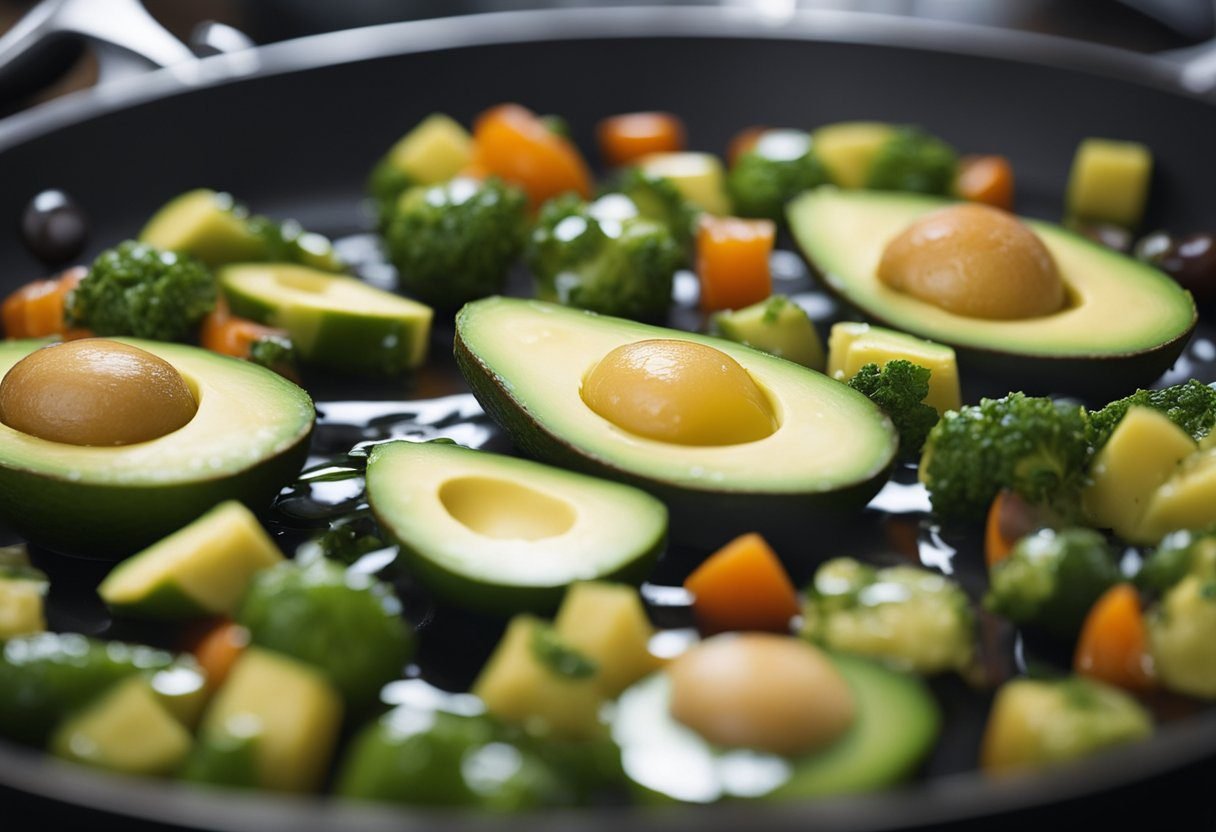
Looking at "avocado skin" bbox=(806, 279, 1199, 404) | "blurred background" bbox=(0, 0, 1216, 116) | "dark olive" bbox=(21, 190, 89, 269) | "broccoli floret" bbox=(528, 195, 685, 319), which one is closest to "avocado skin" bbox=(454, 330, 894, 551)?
"avocado skin" bbox=(806, 279, 1199, 404)

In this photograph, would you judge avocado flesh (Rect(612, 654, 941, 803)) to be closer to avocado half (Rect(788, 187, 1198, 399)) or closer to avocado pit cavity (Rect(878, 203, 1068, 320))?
avocado half (Rect(788, 187, 1198, 399))

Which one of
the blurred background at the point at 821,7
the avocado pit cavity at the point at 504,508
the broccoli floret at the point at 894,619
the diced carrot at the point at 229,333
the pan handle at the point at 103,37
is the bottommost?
the broccoli floret at the point at 894,619

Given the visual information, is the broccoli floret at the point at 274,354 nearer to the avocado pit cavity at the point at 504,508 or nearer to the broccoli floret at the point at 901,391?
the avocado pit cavity at the point at 504,508

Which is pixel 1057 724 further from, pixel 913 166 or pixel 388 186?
pixel 388 186

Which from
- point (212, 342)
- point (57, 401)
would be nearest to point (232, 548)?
point (57, 401)

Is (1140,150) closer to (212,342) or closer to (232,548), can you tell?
(212,342)

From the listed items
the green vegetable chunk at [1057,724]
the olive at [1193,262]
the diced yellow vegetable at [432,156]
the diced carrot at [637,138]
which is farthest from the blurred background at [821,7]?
the green vegetable chunk at [1057,724]
